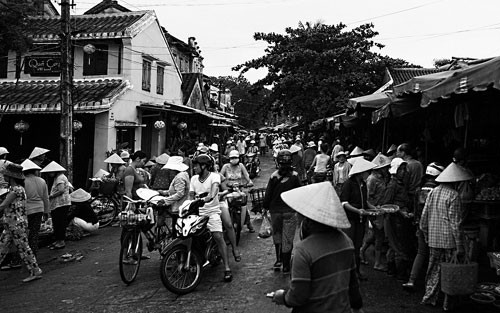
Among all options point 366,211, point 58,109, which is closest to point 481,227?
point 366,211

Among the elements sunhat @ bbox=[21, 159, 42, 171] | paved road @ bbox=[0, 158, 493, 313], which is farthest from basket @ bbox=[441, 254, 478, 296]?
sunhat @ bbox=[21, 159, 42, 171]

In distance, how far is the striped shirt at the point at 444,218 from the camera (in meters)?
5.50

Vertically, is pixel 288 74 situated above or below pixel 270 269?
above

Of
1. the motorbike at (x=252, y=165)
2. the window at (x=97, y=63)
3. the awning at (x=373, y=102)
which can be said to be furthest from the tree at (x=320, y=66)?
the awning at (x=373, y=102)

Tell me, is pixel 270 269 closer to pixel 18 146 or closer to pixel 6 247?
pixel 6 247

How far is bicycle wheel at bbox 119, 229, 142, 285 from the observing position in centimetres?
666

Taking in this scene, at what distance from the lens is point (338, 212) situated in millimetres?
3156

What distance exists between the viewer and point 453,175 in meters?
5.65

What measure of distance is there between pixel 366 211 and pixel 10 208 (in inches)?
206

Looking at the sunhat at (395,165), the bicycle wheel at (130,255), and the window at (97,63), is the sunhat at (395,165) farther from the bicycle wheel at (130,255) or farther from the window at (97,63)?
the window at (97,63)

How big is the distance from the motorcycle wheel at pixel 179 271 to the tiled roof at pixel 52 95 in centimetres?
1112

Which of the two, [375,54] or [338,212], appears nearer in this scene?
[338,212]

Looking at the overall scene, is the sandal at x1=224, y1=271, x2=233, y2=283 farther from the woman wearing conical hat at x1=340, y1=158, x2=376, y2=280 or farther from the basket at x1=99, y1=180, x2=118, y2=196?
the basket at x1=99, y1=180, x2=118, y2=196

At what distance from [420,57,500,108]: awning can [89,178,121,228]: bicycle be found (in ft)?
26.5
